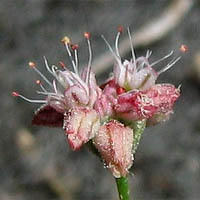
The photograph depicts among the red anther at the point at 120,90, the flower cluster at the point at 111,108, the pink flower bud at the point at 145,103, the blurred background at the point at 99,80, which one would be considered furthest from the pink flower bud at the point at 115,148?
the blurred background at the point at 99,80

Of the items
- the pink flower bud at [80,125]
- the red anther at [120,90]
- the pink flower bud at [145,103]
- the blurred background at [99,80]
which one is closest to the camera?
the pink flower bud at [80,125]

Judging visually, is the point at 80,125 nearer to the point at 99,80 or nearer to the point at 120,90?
the point at 120,90

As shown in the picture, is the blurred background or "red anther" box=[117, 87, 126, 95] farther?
the blurred background

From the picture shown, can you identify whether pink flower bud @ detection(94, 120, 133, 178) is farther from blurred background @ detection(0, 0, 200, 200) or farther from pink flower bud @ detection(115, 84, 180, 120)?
blurred background @ detection(0, 0, 200, 200)

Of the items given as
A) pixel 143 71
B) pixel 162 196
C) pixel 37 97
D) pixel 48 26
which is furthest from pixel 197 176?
pixel 143 71

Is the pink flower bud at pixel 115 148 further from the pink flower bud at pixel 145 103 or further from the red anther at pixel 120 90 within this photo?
the red anther at pixel 120 90

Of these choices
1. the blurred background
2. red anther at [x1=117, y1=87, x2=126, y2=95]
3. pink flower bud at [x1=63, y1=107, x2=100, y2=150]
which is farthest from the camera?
the blurred background

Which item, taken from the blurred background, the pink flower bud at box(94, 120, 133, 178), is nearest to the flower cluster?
the pink flower bud at box(94, 120, 133, 178)

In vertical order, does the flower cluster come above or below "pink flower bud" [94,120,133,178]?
above

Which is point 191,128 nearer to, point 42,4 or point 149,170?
point 149,170
